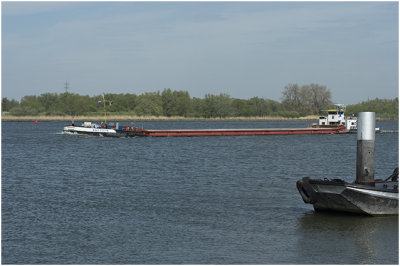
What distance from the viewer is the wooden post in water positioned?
2228 centimetres

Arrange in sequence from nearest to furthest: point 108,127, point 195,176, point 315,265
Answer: point 315,265
point 195,176
point 108,127

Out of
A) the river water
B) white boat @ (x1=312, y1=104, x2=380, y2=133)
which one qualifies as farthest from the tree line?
the river water

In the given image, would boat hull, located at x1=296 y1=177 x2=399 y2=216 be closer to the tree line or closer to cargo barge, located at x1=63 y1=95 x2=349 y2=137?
cargo barge, located at x1=63 y1=95 x2=349 y2=137

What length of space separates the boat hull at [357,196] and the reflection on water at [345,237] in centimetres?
33

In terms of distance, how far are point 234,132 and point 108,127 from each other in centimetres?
2040

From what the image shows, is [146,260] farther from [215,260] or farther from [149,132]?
[149,132]

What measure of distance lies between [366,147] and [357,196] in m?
2.07

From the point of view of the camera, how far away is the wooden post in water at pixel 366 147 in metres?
22.3

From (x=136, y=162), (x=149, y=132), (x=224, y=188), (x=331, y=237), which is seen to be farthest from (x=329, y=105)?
(x=331, y=237)

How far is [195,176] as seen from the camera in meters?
37.9

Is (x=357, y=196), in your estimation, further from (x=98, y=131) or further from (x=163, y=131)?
(x=163, y=131)

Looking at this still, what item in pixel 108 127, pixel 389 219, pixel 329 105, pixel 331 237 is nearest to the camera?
pixel 331 237

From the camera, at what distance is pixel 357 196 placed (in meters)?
21.3

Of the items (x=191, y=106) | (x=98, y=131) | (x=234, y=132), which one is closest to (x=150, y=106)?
(x=191, y=106)
